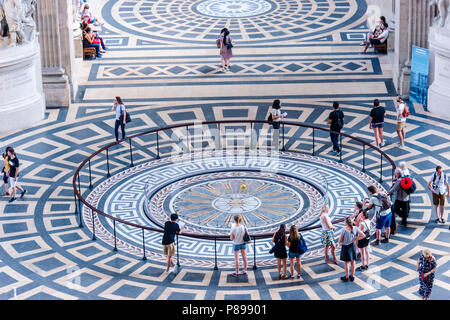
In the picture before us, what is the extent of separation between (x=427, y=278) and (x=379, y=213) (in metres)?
2.83

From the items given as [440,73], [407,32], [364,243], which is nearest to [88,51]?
[407,32]

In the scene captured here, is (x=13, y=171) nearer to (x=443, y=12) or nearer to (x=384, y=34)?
(x=443, y=12)

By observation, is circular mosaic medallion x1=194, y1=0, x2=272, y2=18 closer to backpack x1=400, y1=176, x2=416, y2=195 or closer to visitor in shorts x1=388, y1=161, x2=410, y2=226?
visitor in shorts x1=388, y1=161, x2=410, y2=226

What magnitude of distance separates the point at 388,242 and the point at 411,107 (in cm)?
874

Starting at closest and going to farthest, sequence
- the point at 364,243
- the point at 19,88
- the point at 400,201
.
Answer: the point at 364,243
the point at 400,201
the point at 19,88

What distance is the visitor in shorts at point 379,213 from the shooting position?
18203mm

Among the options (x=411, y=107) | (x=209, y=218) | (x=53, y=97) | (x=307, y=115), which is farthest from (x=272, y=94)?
(x=209, y=218)

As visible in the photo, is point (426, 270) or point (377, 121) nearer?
point (426, 270)

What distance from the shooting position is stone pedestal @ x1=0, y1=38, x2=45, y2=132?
82.2ft

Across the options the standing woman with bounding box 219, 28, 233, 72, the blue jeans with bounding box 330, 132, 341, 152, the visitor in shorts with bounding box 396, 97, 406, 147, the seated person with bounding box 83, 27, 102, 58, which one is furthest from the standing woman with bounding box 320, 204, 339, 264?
the seated person with bounding box 83, 27, 102, 58

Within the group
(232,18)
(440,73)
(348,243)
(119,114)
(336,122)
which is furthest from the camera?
(232,18)

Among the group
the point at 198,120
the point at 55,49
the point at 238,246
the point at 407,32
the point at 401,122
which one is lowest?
the point at 198,120

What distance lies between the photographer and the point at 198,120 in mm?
26000

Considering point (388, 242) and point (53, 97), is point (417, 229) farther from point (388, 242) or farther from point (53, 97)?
point (53, 97)
